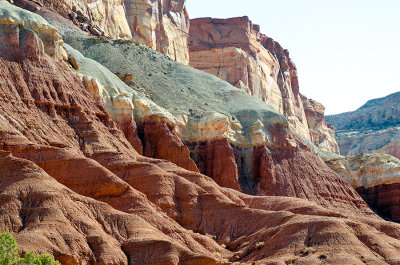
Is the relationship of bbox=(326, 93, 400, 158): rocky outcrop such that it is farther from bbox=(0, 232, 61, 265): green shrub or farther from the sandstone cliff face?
bbox=(0, 232, 61, 265): green shrub

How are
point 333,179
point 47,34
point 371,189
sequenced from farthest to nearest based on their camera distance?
point 371,189 < point 333,179 < point 47,34

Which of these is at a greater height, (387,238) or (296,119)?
(296,119)

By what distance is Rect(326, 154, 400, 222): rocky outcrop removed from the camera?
373 ft

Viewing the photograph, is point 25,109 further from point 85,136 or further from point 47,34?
point 47,34

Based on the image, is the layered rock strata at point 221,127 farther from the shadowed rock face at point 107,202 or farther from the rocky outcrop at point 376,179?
the shadowed rock face at point 107,202

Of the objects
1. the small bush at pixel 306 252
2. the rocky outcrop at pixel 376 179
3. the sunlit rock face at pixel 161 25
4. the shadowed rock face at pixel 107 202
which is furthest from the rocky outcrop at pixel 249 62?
the small bush at pixel 306 252

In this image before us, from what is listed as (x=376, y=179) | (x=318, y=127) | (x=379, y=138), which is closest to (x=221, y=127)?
(x=376, y=179)

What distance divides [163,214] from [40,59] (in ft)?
64.3

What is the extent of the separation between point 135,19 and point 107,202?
73659mm

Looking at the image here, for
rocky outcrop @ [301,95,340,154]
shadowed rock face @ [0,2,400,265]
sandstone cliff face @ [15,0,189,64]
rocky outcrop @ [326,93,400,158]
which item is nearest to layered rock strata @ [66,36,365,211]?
shadowed rock face @ [0,2,400,265]

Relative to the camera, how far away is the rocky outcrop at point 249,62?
5979 inches

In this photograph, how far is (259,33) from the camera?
167 meters

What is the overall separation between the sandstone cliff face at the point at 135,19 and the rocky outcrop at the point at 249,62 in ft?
21.9

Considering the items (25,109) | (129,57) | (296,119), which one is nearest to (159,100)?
(129,57)
